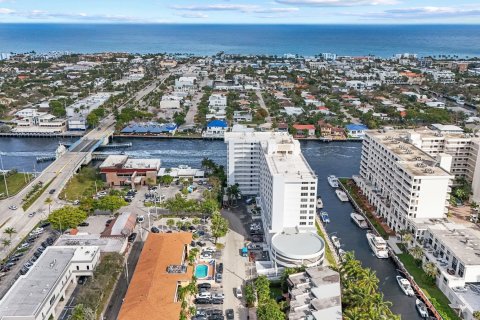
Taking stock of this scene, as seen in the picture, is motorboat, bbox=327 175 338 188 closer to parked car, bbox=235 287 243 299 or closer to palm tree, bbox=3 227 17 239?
parked car, bbox=235 287 243 299

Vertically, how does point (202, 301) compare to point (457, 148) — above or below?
below

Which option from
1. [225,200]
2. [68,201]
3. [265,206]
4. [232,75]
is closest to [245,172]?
[225,200]

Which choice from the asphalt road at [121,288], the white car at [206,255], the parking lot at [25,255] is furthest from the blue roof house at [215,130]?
the white car at [206,255]

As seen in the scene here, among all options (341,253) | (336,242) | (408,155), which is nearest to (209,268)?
(341,253)

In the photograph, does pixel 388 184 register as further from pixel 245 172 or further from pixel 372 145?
pixel 245 172

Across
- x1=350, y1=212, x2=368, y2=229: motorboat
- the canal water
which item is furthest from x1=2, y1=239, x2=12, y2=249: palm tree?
x1=350, y1=212, x2=368, y2=229: motorboat

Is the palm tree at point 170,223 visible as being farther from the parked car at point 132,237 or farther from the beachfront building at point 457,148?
the beachfront building at point 457,148

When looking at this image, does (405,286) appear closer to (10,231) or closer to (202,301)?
(202,301)
